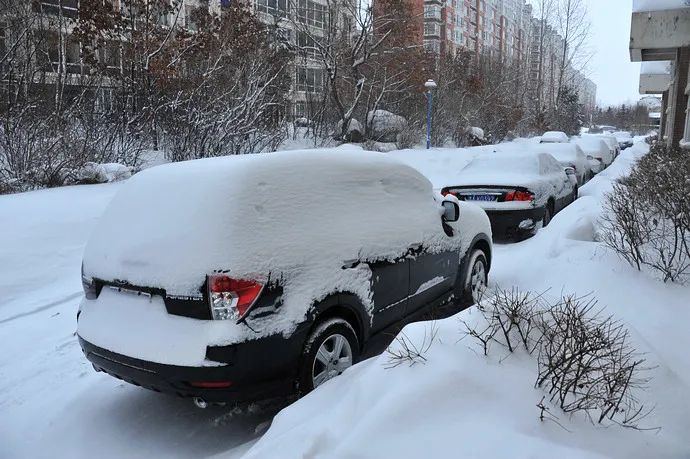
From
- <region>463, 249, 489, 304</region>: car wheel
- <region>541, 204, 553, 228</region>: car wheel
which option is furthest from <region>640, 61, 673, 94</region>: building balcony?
<region>463, 249, 489, 304</region>: car wheel

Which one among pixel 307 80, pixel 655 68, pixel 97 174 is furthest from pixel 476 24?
pixel 97 174

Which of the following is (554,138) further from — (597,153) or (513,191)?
(513,191)

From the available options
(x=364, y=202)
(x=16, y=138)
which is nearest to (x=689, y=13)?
(x=364, y=202)

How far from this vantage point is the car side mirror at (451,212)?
16.2ft

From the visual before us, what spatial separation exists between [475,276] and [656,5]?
42.0 feet

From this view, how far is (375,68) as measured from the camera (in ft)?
78.9

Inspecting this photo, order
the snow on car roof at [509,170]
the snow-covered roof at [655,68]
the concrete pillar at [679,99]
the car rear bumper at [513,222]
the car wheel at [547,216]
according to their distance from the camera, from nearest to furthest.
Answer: the car rear bumper at [513,222] < the snow on car roof at [509,170] < the car wheel at [547,216] < the concrete pillar at [679,99] < the snow-covered roof at [655,68]

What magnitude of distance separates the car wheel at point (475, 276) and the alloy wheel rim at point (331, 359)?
2.18m

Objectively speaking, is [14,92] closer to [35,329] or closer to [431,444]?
[35,329]

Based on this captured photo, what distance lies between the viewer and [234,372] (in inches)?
116

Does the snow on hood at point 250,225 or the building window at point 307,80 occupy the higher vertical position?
the building window at point 307,80

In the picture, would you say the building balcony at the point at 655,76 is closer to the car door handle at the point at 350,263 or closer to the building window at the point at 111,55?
the building window at the point at 111,55

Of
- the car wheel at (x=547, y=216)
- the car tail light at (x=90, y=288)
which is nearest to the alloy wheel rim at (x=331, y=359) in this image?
the car tail light at (x=90, y=288)

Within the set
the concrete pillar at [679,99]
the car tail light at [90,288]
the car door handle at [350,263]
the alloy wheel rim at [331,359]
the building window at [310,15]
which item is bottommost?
the alloy wheel rim at [331,359]
